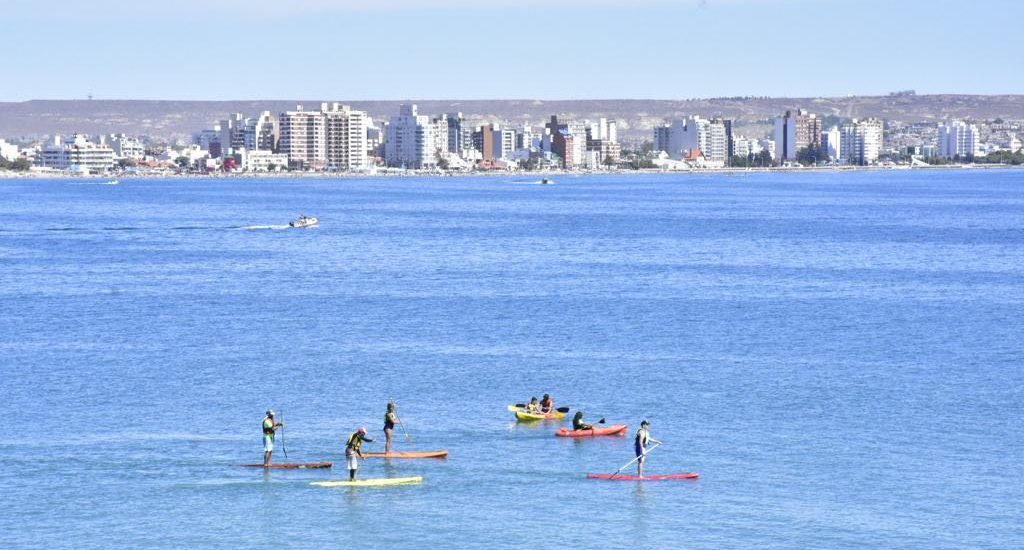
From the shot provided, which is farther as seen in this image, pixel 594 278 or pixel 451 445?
pixel 594 278

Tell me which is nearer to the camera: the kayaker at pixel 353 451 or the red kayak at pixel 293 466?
the kayaker at pixel 353 451

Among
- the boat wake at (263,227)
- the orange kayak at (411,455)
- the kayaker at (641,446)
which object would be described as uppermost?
the kayaker at (641,446)

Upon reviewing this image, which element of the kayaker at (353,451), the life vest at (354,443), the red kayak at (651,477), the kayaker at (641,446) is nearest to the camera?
the kayaker at (353,451)

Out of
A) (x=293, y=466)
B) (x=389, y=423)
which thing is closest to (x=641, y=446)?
(x=389, y=423)

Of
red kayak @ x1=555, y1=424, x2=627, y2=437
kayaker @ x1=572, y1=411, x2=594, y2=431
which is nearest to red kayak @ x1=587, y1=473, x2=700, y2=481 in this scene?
red kayak @ x1=555, y1=424, x2=627, y2=437

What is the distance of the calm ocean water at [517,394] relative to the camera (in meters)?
32.8

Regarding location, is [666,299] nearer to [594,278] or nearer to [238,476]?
[594,278]

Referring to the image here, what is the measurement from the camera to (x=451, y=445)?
39.6 meters

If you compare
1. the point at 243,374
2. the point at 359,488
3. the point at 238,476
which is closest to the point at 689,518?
the point at 359,488

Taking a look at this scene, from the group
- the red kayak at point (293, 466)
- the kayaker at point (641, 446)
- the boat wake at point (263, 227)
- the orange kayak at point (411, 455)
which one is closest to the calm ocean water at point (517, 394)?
the orange kayak at point (411, 455)

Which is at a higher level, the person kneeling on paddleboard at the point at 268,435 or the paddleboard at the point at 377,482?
the person kneeling on paddleboard at the point at 268,435

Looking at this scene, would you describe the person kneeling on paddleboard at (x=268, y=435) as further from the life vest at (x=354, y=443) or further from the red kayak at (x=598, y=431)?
the red kayak at (x=598, y=431)

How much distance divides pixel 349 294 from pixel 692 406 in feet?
114

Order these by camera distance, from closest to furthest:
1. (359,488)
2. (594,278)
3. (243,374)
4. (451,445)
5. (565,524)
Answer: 1. (565,524)
2. (359,488)
3. (451,445)
4. (243,374)
5. (594,278)
